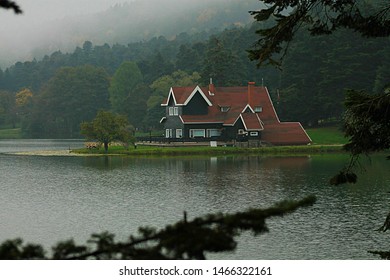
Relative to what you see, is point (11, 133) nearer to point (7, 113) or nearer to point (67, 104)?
A: point (7, 113)

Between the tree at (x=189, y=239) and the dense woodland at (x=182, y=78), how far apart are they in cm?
4535

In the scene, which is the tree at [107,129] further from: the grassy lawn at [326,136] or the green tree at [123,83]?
the green tree at [123,83]

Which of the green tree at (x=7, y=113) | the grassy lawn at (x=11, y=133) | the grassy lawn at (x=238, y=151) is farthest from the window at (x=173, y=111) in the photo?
the green tree at (x=7, y=113)

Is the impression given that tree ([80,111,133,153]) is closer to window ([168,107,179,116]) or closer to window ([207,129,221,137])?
window ([168,107,179,116])

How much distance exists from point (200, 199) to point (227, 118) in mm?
29604

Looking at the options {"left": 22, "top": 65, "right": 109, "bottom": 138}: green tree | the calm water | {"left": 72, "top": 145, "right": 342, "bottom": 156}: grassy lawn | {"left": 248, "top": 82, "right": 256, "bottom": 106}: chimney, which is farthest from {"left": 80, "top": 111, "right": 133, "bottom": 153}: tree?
{"left": 22, "top": 65, "right": 109, "bottom": 138}: green tree

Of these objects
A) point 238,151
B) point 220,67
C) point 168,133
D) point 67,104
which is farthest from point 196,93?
point 67,104

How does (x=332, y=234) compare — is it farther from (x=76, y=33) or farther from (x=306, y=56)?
(x=306, y=56)

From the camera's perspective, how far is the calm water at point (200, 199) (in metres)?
15.8

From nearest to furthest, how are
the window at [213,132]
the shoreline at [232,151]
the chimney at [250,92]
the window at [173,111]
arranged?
the shoreline at [232,151] < the window at [213,132] < the window at [173,111] < the chimney at [250,92]

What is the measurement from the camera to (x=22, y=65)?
112375 millimetres

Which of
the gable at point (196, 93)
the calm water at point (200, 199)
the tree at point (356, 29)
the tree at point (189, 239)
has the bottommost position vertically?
the calm water at point (200, 199)

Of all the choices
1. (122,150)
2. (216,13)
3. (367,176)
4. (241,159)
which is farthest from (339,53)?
(216,13)

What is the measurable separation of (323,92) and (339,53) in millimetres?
3646
